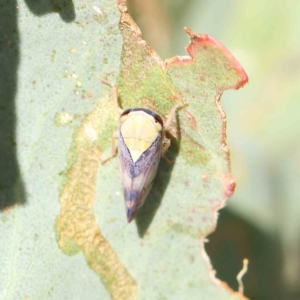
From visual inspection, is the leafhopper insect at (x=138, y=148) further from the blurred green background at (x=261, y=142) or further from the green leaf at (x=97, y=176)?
the blurred green background at (x=261, y=142)

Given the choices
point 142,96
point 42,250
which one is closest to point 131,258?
point 42,250

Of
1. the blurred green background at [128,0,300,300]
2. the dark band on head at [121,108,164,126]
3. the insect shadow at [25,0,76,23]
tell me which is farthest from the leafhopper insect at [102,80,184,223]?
the blurred green background at [128,0,300,300]

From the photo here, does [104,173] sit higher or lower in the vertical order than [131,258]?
higher

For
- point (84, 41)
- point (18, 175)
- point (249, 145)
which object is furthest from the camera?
point (249, 145)

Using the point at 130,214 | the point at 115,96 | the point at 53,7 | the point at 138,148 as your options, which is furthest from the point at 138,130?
the point at 53,7

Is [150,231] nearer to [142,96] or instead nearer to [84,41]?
[142,96]

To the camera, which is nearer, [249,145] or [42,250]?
[42,250]

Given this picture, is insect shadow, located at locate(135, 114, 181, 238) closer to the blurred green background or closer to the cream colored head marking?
the cream colored head marking

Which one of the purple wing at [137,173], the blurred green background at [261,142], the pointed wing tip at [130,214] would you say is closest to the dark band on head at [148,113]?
the purple wing at [137,173]

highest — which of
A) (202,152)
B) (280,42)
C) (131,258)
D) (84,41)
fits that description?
(280,42)
